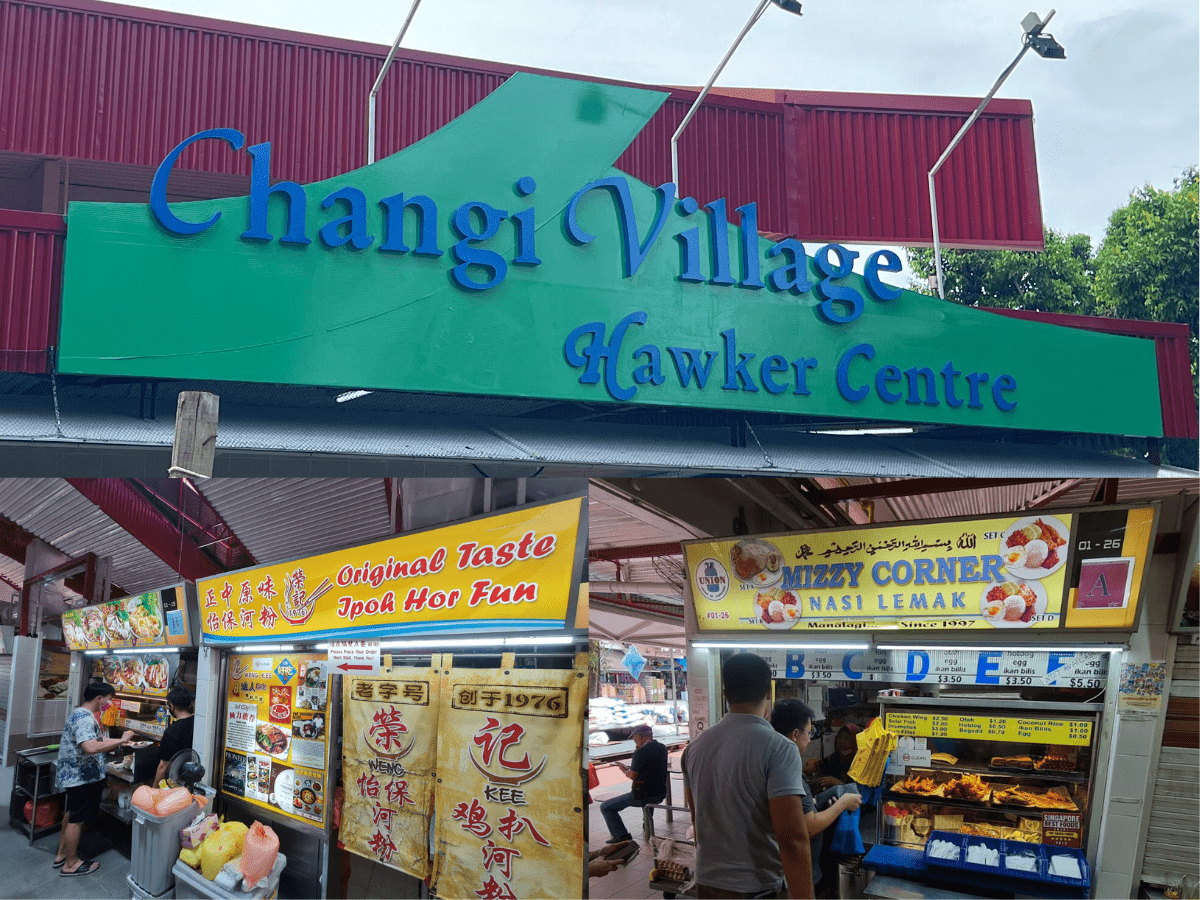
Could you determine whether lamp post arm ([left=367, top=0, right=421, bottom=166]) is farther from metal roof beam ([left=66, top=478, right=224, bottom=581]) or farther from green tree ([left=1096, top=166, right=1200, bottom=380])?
green tree ([left=1096, top=166, right=1200, bottom=380])

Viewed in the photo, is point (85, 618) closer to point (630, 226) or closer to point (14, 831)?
point (14, 831)

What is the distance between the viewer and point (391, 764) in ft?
17.7

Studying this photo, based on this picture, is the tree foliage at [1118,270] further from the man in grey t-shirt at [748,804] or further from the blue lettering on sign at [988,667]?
the man in grey t-shirt at [748,804]

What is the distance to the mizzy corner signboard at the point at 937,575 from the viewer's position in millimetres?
4363

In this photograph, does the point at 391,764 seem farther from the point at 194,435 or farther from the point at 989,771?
the point at 989,771

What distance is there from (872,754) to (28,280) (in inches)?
284

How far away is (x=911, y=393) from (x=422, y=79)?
666 centimetres

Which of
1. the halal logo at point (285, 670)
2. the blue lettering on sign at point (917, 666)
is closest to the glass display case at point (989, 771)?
the blue lettering on sign at point (917, 666)

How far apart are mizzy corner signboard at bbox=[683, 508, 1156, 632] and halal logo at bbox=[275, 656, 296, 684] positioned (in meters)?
3.20

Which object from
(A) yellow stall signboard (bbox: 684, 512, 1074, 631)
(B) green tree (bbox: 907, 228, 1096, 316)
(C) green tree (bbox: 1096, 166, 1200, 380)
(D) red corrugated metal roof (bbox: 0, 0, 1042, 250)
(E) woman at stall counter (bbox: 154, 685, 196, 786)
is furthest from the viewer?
(B) green tree (bbox: 907, 228, 1096, 316)

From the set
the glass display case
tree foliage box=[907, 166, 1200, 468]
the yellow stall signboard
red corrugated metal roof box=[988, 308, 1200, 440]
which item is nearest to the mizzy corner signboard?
the yellow stall signboard

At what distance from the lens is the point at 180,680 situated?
924cm

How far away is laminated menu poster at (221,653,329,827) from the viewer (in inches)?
247

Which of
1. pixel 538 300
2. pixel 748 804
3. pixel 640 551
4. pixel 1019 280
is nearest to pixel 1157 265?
pixel 1019 280
